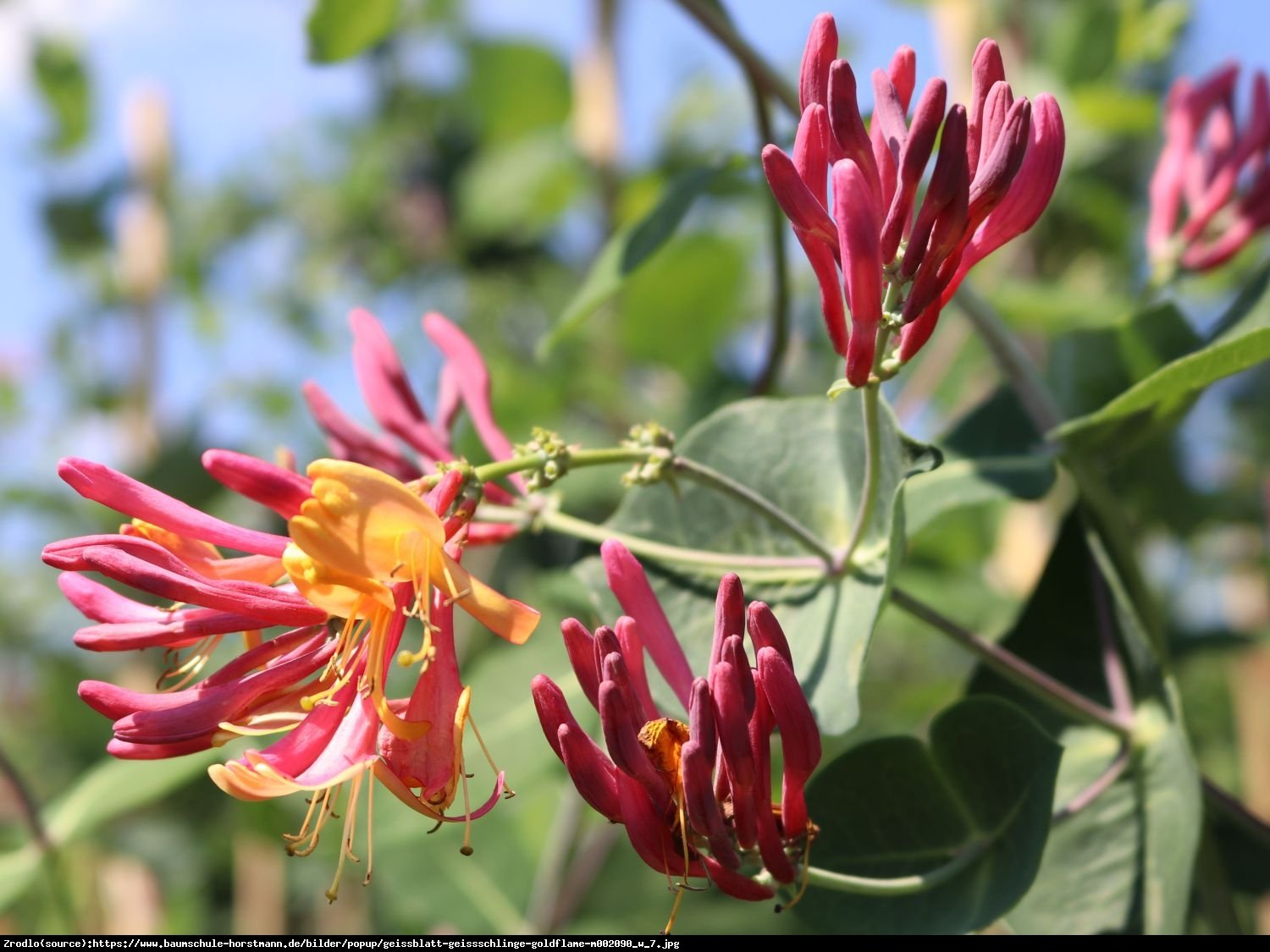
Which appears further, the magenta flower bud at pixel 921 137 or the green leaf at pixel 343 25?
the green leaf at pixel 343 25

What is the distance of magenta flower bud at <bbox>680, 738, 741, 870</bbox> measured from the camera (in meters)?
0.51

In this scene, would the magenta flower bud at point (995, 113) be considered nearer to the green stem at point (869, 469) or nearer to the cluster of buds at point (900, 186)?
the cluster of buds at point (900, 186)

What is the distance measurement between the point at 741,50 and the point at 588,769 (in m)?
0.59

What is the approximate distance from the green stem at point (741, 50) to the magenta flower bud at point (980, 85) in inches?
12.3

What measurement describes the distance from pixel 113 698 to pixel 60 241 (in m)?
2.34

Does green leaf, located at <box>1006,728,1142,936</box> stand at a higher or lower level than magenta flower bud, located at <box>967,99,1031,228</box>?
lower

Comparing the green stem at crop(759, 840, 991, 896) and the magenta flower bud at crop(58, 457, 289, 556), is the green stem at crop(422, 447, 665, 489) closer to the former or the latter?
the magenta flower bud at crop(58, 457, 289, 556)

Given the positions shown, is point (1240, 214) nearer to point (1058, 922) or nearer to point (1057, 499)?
point (1058, 922)

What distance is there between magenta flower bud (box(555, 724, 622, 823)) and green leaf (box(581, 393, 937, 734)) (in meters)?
0.15

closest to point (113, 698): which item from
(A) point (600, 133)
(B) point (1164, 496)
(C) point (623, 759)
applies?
(C) point (623, 759)

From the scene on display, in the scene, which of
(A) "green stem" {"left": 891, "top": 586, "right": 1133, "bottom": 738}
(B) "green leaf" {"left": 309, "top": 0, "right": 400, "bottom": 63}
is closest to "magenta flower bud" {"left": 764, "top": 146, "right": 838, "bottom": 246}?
(A) "green stem" {"left": 891, "top": 586, "right": 1133, "bottom": 738}

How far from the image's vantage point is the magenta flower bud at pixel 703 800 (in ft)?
1.69

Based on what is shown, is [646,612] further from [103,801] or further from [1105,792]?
[103,801]

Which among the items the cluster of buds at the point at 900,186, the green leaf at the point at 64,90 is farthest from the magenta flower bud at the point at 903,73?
the green leaf at the point at 64,90
